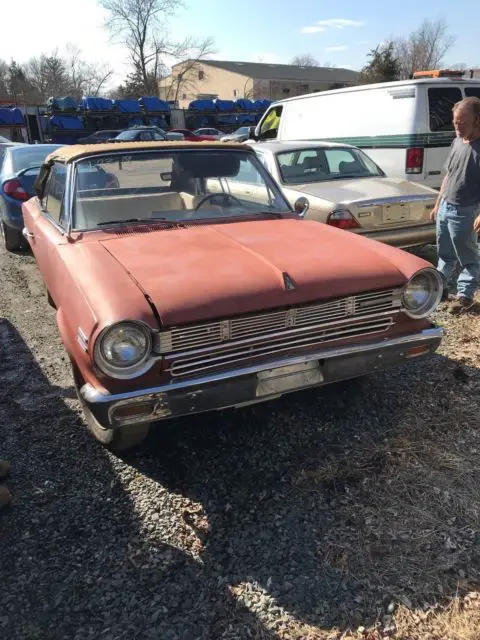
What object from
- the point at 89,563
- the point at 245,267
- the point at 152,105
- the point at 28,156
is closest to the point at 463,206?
the point at 245,267

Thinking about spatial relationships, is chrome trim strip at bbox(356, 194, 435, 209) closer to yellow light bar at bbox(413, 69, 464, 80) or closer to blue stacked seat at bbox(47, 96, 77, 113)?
yellow light bar at bbox(413, 69, 464, 80)

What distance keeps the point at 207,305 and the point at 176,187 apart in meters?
1.91

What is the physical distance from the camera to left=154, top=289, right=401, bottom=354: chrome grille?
98.2 inches

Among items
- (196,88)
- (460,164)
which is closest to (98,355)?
(460,164)

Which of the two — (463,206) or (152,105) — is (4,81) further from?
(463,206)

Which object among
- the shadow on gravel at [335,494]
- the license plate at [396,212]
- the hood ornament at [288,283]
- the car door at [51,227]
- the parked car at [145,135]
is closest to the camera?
the shadow on gravel at [335,494]

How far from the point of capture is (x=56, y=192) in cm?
421

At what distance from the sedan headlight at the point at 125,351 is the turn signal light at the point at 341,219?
3670 millimetres

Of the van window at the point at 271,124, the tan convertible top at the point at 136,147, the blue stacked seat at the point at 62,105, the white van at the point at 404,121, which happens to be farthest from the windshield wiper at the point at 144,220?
the blue stacked seat at the point at 62,105

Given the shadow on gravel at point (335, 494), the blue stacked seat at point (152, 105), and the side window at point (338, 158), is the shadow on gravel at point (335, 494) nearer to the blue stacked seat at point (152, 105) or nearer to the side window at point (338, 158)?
the side window at point (338, 158)

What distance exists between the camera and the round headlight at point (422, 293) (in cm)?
Answer: 300

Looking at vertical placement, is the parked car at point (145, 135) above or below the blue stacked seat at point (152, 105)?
below

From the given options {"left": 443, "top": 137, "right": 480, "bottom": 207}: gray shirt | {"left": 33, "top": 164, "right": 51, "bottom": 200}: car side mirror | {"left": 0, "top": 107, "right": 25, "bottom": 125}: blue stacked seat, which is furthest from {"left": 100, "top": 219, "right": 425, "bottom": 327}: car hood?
{"left": 0, "top": 107, "right": 25, "bottom": 125}: blue stacked seat

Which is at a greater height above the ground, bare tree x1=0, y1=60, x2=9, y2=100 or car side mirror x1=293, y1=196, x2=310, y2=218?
bare tree x1=0, y1=60, x2=9, y2=100
